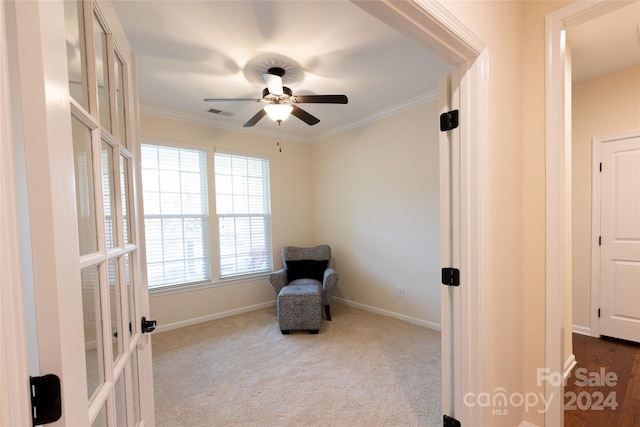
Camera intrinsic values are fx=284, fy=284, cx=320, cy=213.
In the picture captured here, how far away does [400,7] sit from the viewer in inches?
38.1

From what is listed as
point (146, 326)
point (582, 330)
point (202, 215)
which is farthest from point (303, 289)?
point (582, 330)

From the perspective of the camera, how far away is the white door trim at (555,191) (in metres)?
1.46

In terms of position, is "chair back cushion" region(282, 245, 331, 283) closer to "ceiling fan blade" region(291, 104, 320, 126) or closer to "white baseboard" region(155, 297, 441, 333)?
"white baseboard" region(155, 297, 441, 333)

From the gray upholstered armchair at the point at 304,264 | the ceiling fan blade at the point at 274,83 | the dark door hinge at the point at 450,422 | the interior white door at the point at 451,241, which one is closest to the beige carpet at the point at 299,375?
the dark door hinge at the point at 450,422

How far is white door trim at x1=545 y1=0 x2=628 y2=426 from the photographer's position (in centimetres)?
146

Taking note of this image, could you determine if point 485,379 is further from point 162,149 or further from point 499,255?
point 162,149

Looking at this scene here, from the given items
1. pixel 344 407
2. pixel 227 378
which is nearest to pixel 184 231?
pixel 227 378

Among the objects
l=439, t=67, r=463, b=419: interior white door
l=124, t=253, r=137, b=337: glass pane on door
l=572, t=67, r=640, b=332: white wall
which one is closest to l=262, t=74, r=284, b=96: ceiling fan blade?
l=439, t=67, r=463, b=419: interior white door

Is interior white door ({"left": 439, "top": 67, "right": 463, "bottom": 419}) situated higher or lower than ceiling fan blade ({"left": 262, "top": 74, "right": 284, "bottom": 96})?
lower

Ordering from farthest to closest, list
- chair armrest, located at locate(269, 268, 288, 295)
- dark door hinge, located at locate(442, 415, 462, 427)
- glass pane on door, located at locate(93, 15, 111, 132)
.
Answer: chair armrest, located at locate(269, 268, 288, 295) → dark door hinge, located at locate(442, 415, 462, 427) → glass pane on door, located at locate(93, 15, 111, 132)

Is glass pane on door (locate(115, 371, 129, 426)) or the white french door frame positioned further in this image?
the white french door frame

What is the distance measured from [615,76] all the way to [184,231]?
4947mm

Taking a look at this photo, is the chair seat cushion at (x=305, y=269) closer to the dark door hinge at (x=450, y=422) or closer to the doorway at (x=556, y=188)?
the dark door hinge at (x=450, y=422)

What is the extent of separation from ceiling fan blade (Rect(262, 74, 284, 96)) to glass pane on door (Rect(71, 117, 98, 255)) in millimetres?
1693
